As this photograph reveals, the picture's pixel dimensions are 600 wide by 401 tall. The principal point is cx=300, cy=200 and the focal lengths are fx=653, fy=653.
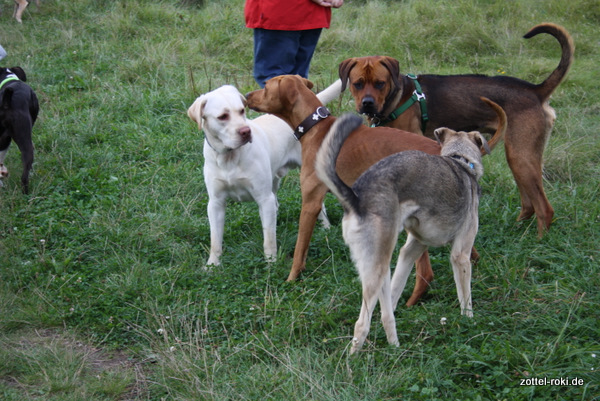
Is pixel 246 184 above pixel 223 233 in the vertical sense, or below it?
above

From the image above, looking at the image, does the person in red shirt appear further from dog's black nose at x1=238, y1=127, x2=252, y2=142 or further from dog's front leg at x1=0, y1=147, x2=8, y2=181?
dog's front leg at x1=0, y1=147, x2=8, y2=181

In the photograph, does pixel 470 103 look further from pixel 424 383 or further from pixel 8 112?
pixel 8 112

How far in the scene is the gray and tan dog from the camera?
317 cm

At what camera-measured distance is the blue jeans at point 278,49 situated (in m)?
5.82

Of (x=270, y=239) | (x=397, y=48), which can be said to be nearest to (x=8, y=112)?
(x=270, y=239)

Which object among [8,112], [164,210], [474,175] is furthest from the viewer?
[8,112]

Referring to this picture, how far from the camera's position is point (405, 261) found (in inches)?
148

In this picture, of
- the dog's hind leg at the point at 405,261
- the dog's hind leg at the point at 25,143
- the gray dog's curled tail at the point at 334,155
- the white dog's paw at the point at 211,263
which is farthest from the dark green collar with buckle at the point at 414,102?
the dog's hind leg at the point at 25,143

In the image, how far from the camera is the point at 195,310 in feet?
13.1

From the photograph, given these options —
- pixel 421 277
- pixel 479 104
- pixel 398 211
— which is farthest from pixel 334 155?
pixel 479 104

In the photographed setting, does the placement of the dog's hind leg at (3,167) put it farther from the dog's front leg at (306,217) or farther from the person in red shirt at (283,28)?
the dog's front leg at (306,217)

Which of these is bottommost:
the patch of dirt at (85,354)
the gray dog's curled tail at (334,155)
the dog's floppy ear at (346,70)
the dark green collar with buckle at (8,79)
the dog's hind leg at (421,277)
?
the dog's hind leg at (421,277)

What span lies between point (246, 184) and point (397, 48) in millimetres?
5125

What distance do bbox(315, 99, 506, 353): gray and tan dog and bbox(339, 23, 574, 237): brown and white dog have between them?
121 centimetres
